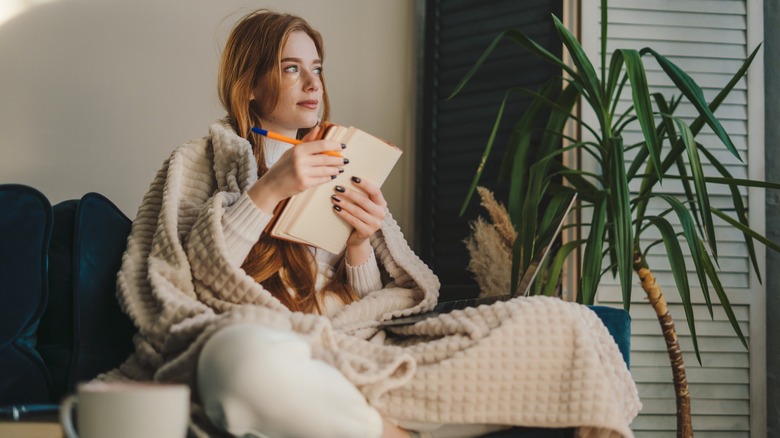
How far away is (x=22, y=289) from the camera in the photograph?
1112 millimetres

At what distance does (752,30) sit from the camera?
2.03m

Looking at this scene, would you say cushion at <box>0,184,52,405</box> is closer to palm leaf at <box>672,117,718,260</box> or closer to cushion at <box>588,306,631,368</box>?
cushion at <box>588,306,631,368</box>

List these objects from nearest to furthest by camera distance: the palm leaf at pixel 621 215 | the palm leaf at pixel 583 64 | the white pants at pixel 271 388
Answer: the white pants at pixel 271 388 → the palm leaf at pixel 621 215 → the palm leaf at pixel 583 64

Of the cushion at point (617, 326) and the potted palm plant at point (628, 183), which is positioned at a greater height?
the potted palm plant at point (628, 183)

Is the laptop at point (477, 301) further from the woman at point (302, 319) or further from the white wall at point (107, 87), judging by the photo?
the white wall at point (107, 87)

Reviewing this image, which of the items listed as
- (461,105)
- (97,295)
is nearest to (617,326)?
(97,295)

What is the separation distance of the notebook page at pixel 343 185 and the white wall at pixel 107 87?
0.93 m

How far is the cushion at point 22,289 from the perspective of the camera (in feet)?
3.54

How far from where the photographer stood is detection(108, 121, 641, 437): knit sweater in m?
0.97

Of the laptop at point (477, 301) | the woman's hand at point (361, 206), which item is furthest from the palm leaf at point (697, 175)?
the woman's hand at point (361, 206)

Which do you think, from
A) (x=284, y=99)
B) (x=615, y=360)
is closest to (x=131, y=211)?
(x=284, y=99)

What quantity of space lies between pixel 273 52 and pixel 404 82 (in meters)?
0.99

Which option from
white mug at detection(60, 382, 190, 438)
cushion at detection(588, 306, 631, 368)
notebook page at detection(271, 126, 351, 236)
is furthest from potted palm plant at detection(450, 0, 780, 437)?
white mug at detection(60, 382, 190, 438)

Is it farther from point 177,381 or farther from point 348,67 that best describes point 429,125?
point 177,381
